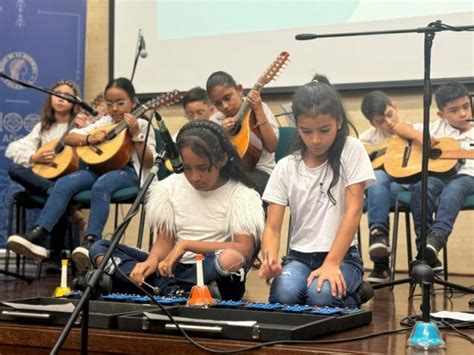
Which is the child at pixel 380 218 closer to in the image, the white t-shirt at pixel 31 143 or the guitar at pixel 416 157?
the guitar at pixel 416 157

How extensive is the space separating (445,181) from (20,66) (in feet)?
9.19

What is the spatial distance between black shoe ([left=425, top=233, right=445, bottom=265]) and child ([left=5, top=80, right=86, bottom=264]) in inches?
80.7

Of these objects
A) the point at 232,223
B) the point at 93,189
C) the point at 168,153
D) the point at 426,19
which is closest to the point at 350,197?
the point at 232,223

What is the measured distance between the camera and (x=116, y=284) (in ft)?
9.83

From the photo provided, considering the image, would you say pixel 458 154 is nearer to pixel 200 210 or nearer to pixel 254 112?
pixel 254 112

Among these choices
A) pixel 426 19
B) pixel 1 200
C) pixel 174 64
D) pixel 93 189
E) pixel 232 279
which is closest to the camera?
pixel 232 279

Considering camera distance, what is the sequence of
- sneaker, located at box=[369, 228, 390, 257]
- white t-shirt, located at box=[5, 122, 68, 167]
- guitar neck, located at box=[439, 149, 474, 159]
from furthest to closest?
1. white t-shirt, located at box=[5, 122, 68, 167]
2. sneaker, located at box=[369, 228, 390, 257]
3. guitar neck, located at box=[439, 149, 474, 159]

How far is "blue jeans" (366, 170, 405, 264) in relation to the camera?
3760 millimetres

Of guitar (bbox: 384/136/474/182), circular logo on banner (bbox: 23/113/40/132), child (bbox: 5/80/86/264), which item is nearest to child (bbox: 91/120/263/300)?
guitar (bbox: 384/136/474/182)

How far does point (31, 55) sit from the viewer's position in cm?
519

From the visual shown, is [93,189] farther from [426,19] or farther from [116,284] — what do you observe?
[426,19]

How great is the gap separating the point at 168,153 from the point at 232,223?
80 centimetres

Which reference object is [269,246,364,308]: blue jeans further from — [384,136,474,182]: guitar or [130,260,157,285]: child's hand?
[384,136,474,182]: guitar

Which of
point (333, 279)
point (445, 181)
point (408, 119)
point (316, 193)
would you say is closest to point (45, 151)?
point (408, 119)
